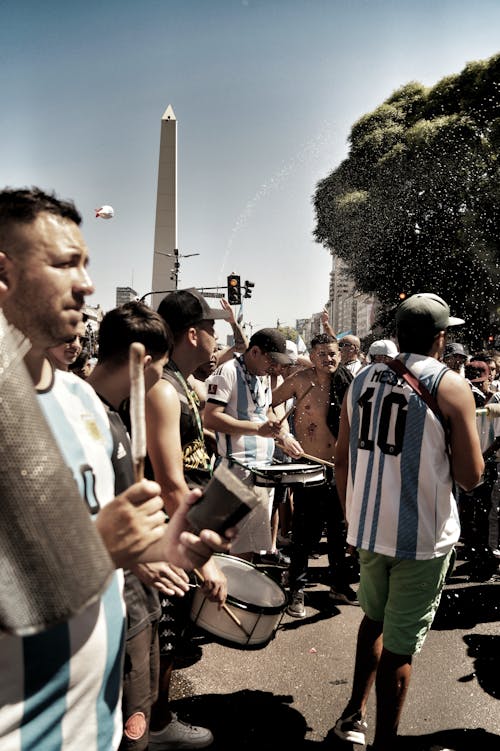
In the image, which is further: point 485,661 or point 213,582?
point 485,661

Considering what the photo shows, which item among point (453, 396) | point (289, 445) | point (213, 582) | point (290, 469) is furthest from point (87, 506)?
point (289, 445)

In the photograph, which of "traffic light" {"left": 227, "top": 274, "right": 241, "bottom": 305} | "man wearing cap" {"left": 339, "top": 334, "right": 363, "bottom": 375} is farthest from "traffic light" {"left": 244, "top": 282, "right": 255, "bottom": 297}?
"man wearing cap" {"left": 339, "top": 334, "right": 363, "bottom": 375}

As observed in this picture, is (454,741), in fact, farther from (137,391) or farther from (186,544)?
(137,391)

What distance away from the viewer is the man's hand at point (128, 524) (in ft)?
3.34

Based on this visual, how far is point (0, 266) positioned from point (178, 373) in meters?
1.77

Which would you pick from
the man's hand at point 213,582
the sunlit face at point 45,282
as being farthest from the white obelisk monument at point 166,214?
the sunlit face at point 45,282

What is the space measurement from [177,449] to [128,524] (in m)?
1.32

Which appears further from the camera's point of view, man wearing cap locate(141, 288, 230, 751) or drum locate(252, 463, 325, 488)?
drum locate(252, 463, 325, 488)

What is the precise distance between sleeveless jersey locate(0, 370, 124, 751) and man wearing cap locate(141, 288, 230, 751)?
0.38 meters

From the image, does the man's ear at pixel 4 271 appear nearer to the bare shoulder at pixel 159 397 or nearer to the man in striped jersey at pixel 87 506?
the man in striped jersey at pixel 87 506

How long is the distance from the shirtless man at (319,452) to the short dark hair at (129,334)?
8.52ft

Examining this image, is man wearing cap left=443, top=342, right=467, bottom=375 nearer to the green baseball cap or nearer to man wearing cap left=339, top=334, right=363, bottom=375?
man wearing cap left=339, top=334, right=363, bottom=375

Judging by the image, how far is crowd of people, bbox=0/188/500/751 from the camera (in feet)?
3.72

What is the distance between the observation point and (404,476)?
2.54 meters
